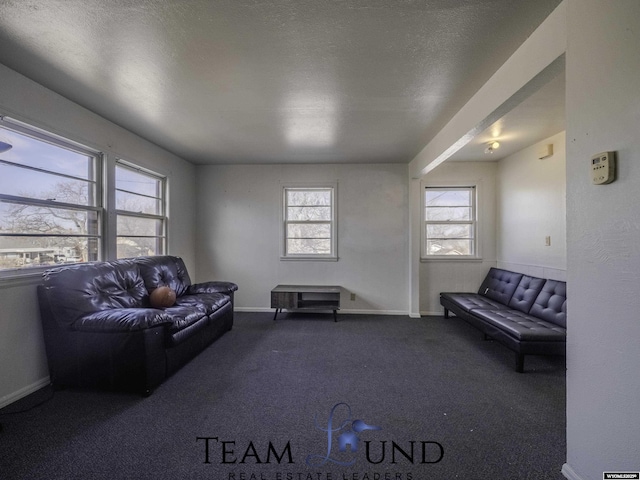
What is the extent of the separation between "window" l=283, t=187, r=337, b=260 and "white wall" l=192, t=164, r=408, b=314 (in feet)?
0.54

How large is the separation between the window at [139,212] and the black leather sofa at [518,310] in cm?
434

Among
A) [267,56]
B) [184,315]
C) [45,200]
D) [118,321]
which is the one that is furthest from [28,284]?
[267,56]

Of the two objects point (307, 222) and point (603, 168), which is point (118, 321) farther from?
point (603, 168)

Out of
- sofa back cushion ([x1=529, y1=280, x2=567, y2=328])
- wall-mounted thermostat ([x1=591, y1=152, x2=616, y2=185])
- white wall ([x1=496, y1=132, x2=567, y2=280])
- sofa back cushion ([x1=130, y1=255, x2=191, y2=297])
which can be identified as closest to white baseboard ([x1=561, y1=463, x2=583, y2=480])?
wall-mounted thermostat ([x1=591, y1=152, x2=616, y2=185])

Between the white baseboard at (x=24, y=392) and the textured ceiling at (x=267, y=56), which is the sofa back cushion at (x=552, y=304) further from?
the white baseboard at (x=24, y=392)

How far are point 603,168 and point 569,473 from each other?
5.04ft

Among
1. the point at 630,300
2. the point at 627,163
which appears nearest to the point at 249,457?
the point at 630,300

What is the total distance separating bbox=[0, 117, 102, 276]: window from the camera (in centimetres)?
205

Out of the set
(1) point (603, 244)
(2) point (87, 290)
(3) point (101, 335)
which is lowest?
(3) point (101, 335)

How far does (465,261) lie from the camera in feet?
14.1

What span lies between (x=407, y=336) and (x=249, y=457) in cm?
245

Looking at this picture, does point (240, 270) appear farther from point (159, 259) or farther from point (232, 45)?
point (232, 45)

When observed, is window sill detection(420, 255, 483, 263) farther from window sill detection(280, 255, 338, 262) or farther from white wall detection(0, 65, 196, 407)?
white wall detection(0, 65, 196, 407)

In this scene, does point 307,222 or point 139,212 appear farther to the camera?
point 307,222
